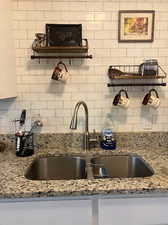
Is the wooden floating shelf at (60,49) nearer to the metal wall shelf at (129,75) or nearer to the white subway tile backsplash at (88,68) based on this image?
the white subway tile backsplash at (88,68)

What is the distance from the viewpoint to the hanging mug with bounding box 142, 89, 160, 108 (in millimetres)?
1789

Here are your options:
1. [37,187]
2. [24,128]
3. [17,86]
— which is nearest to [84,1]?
[17,86]

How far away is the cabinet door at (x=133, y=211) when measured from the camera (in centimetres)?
124

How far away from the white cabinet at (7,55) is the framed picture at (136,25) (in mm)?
803

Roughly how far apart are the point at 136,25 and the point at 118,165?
106 centimetres

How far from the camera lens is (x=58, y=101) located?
6.07 feet

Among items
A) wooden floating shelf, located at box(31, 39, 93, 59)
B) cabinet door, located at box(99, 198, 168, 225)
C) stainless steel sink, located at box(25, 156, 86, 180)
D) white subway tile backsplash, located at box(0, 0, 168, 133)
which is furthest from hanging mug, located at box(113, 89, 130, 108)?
cabinet door, located at box(99, 198, 168, 225)

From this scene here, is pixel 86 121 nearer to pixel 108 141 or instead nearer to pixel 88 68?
pixel 108 141

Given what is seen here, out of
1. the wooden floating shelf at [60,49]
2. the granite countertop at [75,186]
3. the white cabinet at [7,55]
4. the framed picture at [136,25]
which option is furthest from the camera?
the framed picture at [136,25]

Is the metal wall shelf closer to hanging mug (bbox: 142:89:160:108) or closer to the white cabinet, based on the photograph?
hanging mug (bbox: 142:89:160:108)

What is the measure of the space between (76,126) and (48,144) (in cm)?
27

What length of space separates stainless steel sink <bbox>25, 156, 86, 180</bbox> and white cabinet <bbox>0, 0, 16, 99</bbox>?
1.81 feet

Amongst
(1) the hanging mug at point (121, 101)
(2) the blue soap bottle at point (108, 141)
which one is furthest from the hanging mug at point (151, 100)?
(2) the blue soap bottle at point (108, 141)

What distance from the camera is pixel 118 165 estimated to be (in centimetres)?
176
